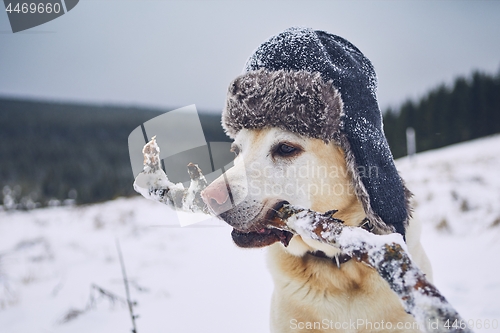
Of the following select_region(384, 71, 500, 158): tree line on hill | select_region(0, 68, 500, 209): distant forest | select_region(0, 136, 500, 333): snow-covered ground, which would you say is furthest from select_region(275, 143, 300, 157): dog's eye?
select_region(384, 71, 500, 158): tree line on hill

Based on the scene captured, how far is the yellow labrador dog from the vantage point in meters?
1.87

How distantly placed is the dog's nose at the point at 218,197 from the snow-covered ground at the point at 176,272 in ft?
1.49

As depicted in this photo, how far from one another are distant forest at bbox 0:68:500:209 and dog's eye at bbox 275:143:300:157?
59.4 feet

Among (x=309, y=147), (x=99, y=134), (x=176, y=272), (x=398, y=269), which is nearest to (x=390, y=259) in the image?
(x=398, y=269)

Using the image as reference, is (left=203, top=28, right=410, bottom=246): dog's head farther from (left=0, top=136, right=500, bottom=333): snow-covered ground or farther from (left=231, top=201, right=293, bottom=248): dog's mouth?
(left=0, top=136, right=500, bottom=333): snow-covered ground

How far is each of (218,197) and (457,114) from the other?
33040 mm

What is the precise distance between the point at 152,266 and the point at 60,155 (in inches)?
1089

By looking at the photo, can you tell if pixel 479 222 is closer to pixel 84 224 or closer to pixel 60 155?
pixel 84 224

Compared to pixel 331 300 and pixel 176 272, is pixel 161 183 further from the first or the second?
pixel 176 272

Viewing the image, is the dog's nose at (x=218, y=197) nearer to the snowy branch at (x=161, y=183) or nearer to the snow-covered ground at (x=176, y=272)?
the snowy branch at (x=161, y=183)

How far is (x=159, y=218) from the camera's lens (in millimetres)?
7637

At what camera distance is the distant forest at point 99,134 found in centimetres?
2278

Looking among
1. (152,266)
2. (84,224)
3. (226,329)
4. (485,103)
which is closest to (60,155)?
(84,224)

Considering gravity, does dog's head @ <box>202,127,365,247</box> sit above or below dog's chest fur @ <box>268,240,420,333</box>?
above
